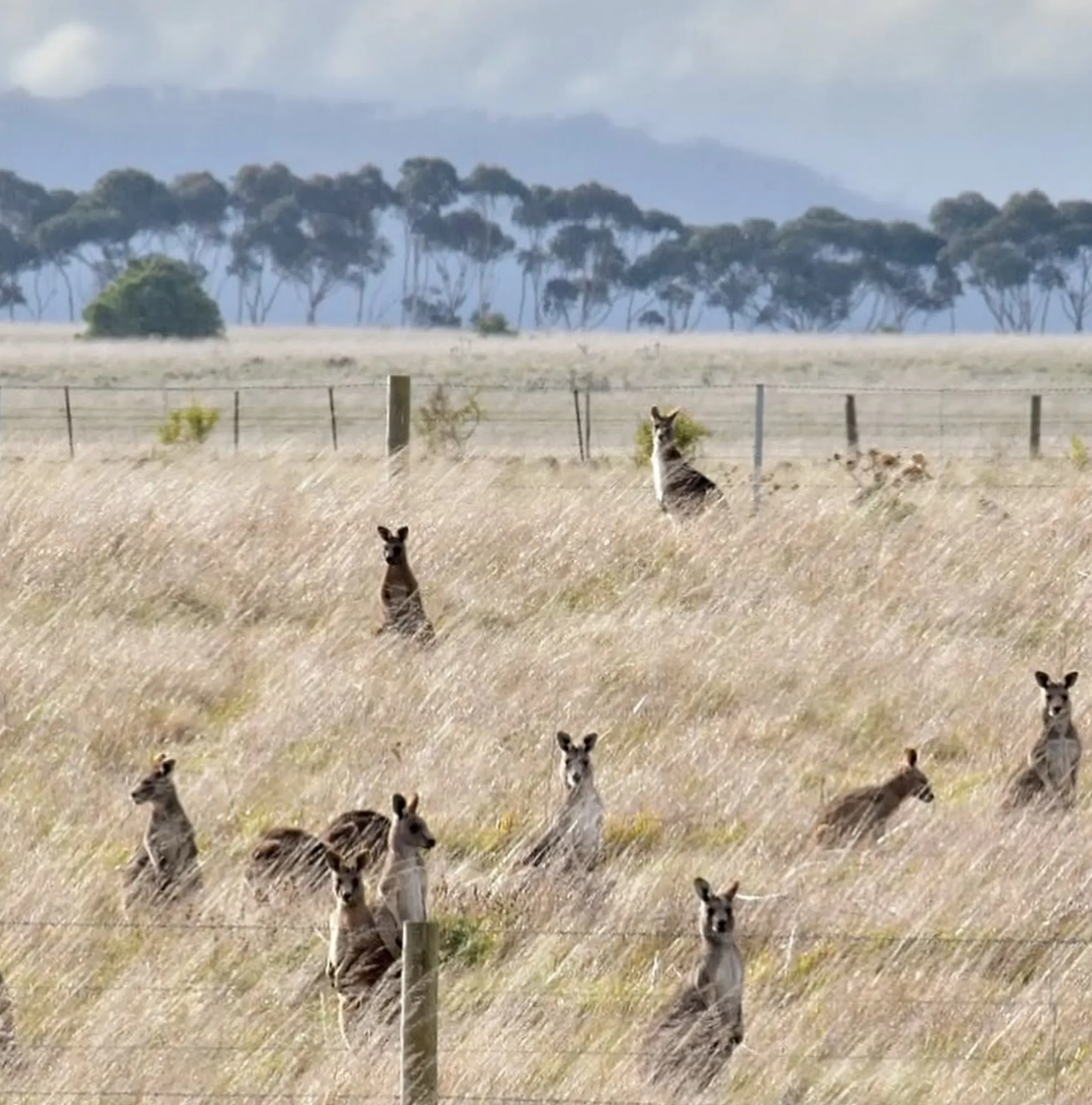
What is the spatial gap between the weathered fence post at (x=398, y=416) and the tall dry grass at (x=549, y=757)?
36cm

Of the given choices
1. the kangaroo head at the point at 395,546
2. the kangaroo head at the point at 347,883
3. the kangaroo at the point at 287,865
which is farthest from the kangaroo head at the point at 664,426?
the kangaroo head at the point at 347,883

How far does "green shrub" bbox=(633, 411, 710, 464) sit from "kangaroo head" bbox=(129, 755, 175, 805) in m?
13.8

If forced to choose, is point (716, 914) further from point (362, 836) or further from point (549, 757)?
point (549, 757)

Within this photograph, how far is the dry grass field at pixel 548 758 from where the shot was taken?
314 inches

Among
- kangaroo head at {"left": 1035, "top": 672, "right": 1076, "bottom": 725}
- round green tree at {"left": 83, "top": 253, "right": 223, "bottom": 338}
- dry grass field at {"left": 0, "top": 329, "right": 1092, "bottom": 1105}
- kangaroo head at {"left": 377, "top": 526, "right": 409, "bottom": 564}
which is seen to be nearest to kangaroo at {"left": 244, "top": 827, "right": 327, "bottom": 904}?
dry grass field at {"left": 0, "top": 329, "right": 1092, "bottom": 1105}

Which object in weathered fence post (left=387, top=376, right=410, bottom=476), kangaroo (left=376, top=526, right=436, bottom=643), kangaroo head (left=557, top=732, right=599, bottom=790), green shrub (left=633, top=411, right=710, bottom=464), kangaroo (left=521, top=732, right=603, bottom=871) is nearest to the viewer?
kangaroo (left=521, top=732, right=603, bottom=871)

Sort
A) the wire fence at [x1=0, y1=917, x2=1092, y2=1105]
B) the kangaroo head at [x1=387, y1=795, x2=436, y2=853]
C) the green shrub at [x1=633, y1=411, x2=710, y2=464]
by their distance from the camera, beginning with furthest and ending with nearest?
the green shrub at [x1=633, y1=411, x2=710, y2=464], the kangaroo head at [x1=387, y1=795, x2=436, y2=853], the wire fence at [x1=0, y1=917, x2=1092, y2=1105]

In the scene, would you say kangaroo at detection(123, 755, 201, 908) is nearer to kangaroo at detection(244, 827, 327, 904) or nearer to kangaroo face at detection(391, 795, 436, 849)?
kangaroo at detection(244, 827, 327, 904)

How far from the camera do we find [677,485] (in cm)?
1783

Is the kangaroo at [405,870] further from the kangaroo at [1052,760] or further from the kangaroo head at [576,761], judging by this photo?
the kangaroo at [1052,760]

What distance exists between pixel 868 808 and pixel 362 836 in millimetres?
2151

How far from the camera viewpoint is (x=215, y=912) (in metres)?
9.32

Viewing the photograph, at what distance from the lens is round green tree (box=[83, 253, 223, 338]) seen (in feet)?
273

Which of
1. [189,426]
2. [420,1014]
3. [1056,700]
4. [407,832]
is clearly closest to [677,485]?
[1056,700]
